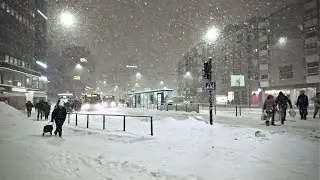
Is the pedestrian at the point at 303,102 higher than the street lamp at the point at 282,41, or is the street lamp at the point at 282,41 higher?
the street lamp at the point at 282,41

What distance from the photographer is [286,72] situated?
51000 mm

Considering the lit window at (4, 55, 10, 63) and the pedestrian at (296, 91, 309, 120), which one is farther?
the lit window at (4, 55, 10, 63)

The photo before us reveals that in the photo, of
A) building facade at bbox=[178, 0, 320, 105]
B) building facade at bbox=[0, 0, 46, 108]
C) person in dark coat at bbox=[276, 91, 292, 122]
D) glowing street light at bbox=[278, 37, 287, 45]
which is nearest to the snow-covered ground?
person in dark coat at bbox=[276, 91, 292, 122]

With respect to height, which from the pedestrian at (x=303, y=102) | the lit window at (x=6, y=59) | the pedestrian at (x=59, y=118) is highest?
the lit window at (x=6, y=59)

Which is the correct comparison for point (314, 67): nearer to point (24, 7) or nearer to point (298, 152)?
point (298, 152)

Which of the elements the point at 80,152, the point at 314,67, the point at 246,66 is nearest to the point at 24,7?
the point at 246,66

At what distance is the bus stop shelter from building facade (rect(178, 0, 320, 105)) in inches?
451

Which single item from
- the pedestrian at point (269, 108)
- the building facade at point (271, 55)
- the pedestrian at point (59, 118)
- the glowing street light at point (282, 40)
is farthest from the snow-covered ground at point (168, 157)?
the glowing street light at point (282, 40)

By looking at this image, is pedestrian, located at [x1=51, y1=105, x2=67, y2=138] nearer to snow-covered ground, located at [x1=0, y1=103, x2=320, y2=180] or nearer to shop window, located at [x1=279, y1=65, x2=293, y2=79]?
snow-covered ground, located at [x1=0, y1=103, x2=320, y2=180]

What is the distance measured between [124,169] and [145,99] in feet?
120

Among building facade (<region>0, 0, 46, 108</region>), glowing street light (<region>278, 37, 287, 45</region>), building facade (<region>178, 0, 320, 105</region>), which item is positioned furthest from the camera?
glowing street light (<region>278, 37, 287, 45</region>)

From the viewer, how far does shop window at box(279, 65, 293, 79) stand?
5022cm

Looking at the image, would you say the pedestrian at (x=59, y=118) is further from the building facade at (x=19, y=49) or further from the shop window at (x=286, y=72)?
the shop window at (x=286, y=72)

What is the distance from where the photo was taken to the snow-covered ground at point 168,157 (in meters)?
7.68
